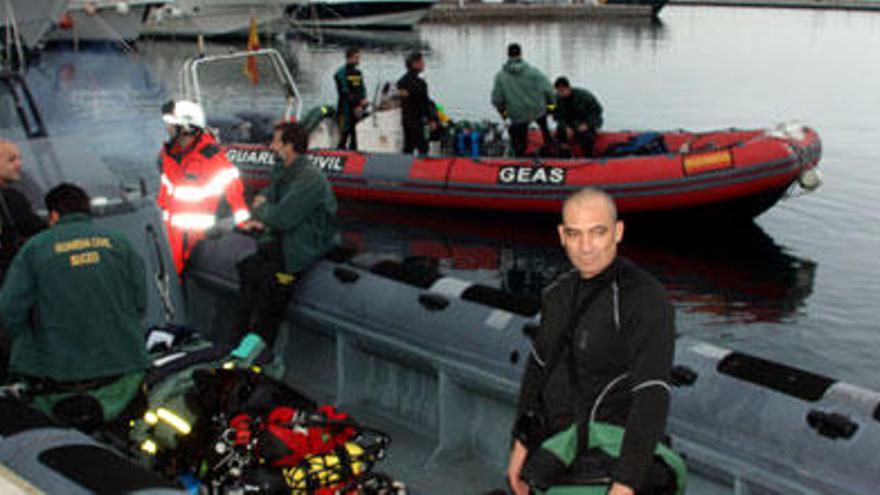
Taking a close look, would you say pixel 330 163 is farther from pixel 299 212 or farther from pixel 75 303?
pixel 75 303

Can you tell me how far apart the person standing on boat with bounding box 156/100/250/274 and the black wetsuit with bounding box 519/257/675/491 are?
124 inches

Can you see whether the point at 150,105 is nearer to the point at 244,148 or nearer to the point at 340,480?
the point at 244,148

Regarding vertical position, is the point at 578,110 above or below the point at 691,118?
above

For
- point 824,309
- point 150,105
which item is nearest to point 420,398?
point 824,309

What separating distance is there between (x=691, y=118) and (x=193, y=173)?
19762 mm

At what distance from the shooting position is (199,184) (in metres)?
5.65

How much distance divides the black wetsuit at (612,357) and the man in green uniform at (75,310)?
175cm

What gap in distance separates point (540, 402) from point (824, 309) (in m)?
8.32

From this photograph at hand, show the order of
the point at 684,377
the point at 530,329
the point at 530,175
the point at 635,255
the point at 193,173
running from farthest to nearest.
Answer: the point at 635,255, the point at 530,175, the point at 193,173, the point at 530,329, the point at 684,377

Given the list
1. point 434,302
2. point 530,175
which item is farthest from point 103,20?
point 434,302

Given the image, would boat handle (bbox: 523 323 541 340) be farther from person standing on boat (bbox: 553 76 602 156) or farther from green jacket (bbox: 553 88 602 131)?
green jacket (bbox: 553 88 602 131)

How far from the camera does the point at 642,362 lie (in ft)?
8.18

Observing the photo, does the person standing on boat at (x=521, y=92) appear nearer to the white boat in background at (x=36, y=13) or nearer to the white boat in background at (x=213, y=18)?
the white boat in background at (x=36, y=13)

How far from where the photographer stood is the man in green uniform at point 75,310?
357cm
